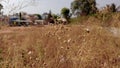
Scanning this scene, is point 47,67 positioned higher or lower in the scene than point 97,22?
lower

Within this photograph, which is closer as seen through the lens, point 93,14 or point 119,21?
point 119,21

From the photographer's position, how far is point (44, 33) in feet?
14.7

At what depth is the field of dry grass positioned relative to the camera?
2.82 m

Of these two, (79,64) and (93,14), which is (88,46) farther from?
(93,14)

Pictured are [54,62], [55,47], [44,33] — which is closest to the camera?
[54,62]

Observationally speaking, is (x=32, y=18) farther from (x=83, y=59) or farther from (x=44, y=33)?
(x=83, y=59)

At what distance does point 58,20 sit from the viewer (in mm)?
4180

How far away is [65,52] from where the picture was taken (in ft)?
10.4

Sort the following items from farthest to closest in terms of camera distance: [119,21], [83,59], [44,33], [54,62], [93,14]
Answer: [93,14]
[44,33]
[119,21]
[54,62]
[83,59]

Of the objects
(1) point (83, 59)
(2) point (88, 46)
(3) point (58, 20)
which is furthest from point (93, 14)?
(1) point (83, 59)

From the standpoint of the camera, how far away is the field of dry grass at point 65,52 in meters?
2.82

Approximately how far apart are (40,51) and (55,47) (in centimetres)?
57

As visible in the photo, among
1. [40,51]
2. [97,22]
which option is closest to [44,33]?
[97,22]

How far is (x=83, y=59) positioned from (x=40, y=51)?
0.51 metres
